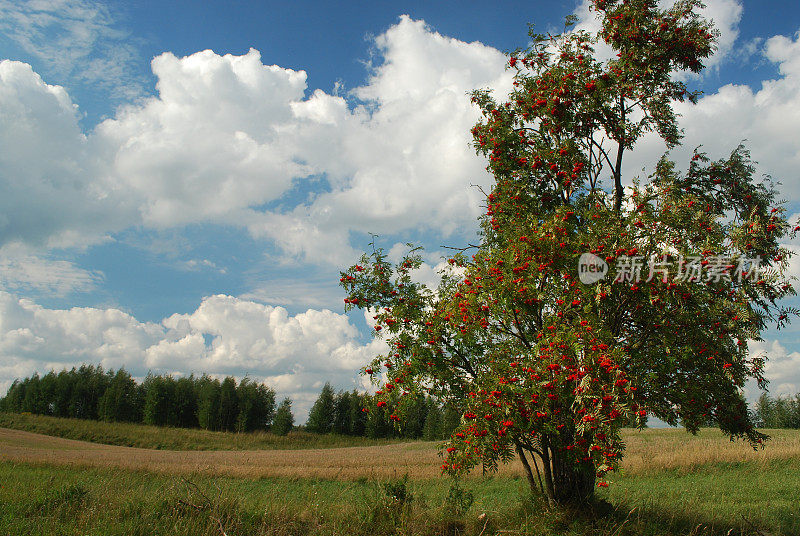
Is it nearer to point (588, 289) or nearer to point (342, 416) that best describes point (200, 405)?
point (342, 416)

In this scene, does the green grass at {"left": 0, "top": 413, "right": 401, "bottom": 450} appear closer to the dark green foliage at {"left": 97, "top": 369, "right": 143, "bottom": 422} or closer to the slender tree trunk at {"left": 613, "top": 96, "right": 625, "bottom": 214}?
the dark green foliage at {"left": 97, "top": 369, "right": 143, "bottom": 422}

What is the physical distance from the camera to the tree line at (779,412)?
72938mm

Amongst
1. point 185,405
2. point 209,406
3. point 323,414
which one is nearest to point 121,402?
point 185,405

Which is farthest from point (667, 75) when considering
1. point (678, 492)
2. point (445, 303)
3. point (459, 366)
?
point (678, 492)

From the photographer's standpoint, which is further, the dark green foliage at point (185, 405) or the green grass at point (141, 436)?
the dark green foliage at point (185, 405)

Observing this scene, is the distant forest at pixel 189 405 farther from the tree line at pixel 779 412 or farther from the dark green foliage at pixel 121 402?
the tree line at pixel 779 412

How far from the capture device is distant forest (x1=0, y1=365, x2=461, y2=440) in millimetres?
68750

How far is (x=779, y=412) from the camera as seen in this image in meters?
76.9

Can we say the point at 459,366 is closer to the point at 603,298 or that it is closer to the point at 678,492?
the point at 603,298

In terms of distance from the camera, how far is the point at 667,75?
9.78m

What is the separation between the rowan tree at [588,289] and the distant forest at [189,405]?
60.6 metres

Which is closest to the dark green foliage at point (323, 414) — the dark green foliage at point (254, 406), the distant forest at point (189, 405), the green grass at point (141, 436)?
the distant forest at point (189, 405)

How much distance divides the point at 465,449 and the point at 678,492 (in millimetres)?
10692

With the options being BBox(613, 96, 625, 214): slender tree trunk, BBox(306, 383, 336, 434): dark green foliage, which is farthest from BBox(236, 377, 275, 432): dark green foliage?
BBox(613, 96, 625, 214): slender tree trunk
